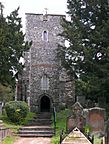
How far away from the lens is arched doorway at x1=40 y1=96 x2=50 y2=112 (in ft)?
135

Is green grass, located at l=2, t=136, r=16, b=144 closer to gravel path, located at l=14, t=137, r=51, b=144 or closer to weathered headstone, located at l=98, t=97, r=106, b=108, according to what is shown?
gravel path, located at l=14, t=137, r=51, b=144

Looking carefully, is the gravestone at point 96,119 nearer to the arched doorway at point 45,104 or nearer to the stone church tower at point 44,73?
the stone church tower at point 44,73

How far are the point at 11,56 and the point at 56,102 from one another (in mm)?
10662

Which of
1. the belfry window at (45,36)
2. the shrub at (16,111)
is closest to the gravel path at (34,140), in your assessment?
the shrub at (16,111)

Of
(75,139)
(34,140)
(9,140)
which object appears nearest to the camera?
(75,139)

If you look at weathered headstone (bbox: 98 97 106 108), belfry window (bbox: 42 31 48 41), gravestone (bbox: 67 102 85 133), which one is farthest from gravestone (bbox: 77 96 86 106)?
belfry window (bbox: 42 31 48 41)

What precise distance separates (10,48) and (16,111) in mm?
6316

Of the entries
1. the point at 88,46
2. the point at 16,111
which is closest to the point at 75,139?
the point at 16,111

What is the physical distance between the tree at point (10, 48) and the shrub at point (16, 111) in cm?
349

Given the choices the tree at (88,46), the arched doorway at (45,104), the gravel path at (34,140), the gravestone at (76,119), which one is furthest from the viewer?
the arched doorway at (45,104)

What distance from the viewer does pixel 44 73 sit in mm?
40625

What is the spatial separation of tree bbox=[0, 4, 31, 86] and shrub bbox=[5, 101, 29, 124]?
3.49 m

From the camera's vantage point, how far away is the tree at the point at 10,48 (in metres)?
30.2

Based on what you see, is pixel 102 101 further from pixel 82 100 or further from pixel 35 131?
pixel 35 131
